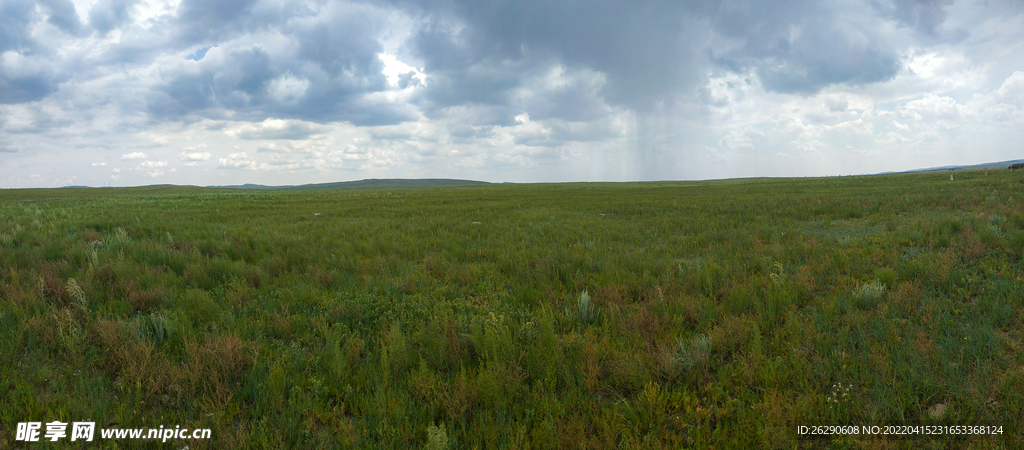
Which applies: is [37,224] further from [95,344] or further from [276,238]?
[95,344]

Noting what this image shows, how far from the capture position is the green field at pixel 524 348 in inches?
123

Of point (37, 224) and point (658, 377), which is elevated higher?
point (37, 224)

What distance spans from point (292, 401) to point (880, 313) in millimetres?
6351

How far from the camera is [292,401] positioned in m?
3.35

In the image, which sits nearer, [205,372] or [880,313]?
[205,372]

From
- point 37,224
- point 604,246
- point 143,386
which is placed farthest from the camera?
point 37,224

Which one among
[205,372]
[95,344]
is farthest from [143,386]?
[95,344]

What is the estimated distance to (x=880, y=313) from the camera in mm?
4828

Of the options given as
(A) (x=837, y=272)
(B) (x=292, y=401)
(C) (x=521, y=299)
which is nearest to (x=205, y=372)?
(B) (x=292, y=401)

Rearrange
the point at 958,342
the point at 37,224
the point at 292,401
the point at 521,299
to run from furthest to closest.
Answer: the point at 37,224 < the point at 521,299 < the point at 958,342 < the point at 292,401

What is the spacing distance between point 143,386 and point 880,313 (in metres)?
7.71

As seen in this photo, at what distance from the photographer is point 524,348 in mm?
4461

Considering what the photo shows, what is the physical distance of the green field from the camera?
3.12m

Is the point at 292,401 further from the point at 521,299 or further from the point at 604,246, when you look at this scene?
the point at 604,246
